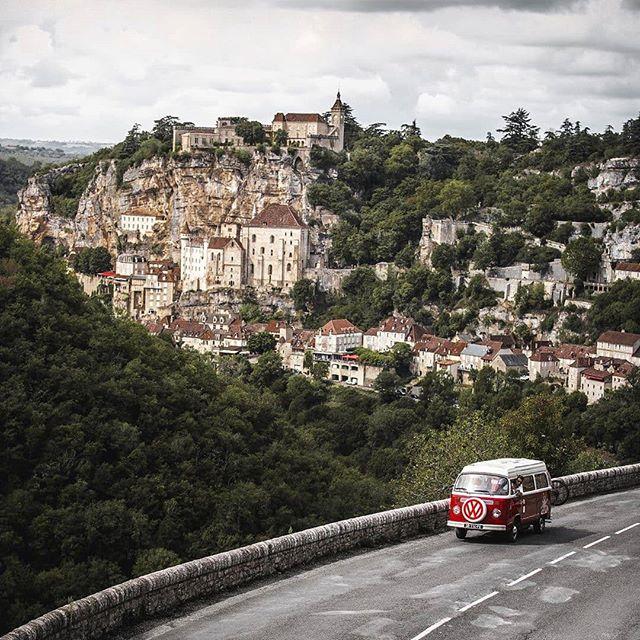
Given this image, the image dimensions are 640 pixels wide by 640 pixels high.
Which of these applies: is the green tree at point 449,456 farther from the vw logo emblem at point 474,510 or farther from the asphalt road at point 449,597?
the asphalt road at point 449,597

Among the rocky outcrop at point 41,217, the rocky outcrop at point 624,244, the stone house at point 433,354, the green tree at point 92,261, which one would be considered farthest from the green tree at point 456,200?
the rocky outcrop at point 41,217

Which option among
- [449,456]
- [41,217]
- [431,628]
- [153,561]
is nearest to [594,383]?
[449,456]

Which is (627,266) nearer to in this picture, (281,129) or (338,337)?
(338,337)

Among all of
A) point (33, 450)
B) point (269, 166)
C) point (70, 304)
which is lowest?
point (33, 450)

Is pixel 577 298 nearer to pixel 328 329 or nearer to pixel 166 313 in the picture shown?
pixel 328 329

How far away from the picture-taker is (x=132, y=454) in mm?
21578

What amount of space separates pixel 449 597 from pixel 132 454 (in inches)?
459

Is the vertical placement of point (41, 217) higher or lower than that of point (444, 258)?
higher

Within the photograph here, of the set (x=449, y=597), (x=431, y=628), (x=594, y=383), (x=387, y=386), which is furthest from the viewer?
(x=387, y=386)

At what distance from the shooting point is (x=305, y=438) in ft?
95.8

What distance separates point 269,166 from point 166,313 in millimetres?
14773

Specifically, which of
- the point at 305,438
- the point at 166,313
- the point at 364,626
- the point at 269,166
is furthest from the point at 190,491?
the point at 269,166

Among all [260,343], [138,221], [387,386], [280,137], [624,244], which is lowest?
[387,386]

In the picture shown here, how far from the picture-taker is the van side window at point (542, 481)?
14.3 meters
